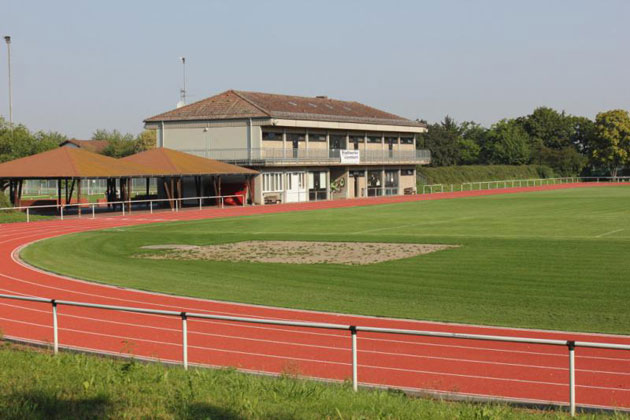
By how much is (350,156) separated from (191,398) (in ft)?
223

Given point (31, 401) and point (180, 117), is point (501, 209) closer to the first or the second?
point (180, 117)

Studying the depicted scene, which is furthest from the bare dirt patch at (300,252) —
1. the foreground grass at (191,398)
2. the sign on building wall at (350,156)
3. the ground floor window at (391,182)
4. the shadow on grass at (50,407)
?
the ground floor window at (391,182)

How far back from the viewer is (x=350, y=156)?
76.8 meters

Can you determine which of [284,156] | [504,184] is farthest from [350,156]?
[504,184]

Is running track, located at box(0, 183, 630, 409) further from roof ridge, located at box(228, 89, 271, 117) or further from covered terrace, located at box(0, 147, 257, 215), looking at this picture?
roof ridge, located at box(228, 89, 271, 117)

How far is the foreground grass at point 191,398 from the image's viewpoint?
868 cm

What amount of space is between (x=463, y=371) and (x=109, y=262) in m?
17.8

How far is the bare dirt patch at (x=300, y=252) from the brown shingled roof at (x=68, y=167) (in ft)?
69.4

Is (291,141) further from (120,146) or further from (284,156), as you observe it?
(120,146)

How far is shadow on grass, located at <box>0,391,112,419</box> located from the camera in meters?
8.50

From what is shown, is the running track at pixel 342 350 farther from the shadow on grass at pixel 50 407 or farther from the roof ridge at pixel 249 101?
the roof ridge at pixel 249 101

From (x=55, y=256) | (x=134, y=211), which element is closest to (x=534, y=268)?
Answer: (x=55, y=256)

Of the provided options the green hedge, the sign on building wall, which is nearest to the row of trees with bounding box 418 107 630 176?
the green hedge

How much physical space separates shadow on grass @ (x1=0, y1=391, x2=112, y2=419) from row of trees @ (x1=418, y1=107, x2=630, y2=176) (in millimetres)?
117314
